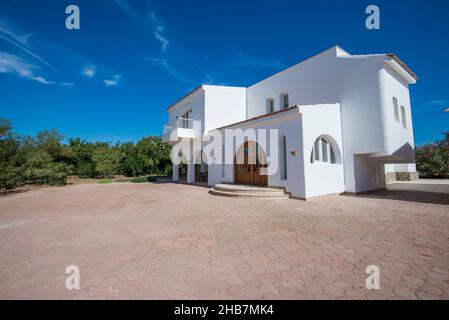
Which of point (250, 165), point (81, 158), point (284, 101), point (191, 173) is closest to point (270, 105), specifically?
point (284, 101)

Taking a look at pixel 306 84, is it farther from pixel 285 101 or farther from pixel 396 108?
pixel 396 108

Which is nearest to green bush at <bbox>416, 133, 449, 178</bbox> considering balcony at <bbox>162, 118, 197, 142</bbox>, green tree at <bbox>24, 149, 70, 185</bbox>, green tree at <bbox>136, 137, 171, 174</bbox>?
balcony at <bbox>162, 118, 197, 142</bbox>

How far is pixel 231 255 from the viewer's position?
11.9 feet

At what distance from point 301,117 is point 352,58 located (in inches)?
185

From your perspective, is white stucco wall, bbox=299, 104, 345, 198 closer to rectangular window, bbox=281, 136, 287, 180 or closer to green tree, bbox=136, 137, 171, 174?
rectangular window, bbox=281, 136, 287, 180

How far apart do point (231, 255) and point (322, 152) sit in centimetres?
897

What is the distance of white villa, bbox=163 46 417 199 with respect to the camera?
374 inches

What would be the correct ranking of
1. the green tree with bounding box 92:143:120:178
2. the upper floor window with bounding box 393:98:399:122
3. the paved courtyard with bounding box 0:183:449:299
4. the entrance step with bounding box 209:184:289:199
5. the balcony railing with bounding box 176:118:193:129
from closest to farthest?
the paved courtyard with bounding box 0:183:449:299 → the entrance step with bounding box 209:184:289:199 → the upper floor window with bounding box 393:98:399:122 → the balcony railing with bounding box 176:118:193:129 → the green tree with bounding box 92:143:120:178

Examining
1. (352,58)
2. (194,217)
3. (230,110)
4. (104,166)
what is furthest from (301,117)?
(104,166)

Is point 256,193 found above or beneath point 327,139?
beneath

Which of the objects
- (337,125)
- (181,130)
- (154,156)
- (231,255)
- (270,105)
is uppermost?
(270,105)

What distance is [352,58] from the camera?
10.5 metres

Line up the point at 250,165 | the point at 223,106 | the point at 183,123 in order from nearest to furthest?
the point at 250,165 → the point at 223,106 → the point at 183,123

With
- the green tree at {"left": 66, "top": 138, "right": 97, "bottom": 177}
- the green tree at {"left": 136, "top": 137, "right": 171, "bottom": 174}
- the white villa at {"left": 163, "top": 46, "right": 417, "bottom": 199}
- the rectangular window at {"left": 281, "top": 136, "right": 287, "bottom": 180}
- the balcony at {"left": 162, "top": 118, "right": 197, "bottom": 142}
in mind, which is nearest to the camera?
the white villa at {"left": 163, "top": 46, "right": 417, "bottom": 199}
